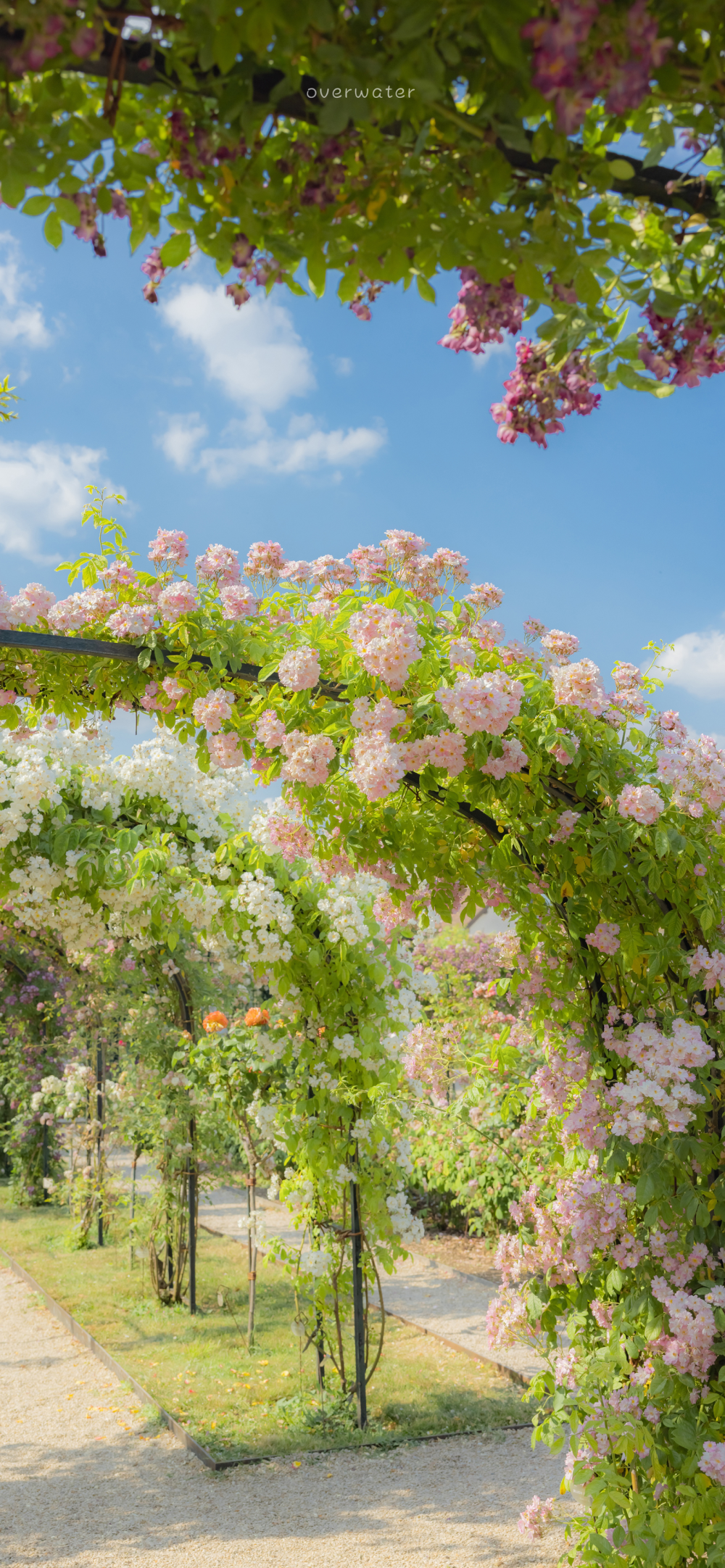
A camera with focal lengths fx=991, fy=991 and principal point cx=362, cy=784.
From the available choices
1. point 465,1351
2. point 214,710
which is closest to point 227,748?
point 214,710

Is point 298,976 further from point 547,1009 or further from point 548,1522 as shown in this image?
point 548,1522

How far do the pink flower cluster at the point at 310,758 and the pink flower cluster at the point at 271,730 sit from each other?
0.06 meters

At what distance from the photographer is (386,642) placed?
2199 mm

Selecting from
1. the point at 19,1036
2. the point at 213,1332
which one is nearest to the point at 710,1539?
the point at 213,1332

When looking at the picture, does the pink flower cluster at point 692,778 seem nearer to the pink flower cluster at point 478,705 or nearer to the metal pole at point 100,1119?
the pink flower cluster at point 478,705

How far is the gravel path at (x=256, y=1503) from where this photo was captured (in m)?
3.17

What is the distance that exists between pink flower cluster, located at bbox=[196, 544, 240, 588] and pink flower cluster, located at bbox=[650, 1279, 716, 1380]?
2.13 meters

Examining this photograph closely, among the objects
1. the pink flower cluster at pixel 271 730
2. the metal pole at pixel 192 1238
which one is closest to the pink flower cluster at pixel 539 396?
the pink flower cluster at pixel 271 730

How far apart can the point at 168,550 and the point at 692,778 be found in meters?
1.58

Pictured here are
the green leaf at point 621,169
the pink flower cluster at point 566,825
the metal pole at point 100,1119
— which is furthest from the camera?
the metal pole at point 100,1119

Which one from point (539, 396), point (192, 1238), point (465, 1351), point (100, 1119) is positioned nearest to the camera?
point (539, 396)

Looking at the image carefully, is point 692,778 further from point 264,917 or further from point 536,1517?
point 536,1517

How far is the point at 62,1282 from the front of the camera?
6.45m

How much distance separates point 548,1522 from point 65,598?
11.2 ft
